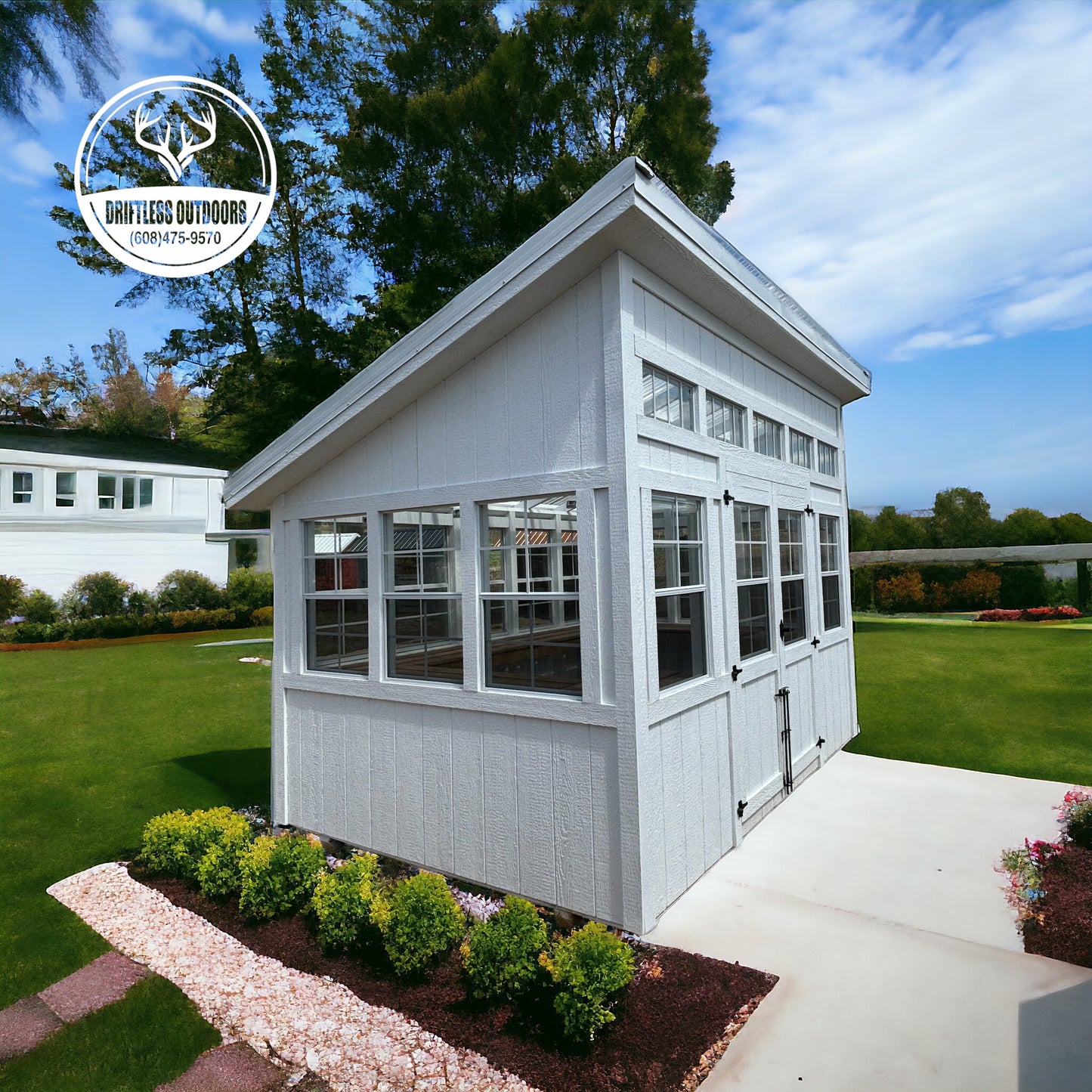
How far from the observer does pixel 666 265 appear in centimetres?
453

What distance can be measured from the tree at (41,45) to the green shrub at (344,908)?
788 cm

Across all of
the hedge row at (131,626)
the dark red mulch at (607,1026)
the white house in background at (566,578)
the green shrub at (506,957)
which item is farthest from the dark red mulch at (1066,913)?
the hedge row at (131,626)

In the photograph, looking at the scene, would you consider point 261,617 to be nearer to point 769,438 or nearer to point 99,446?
point 99,446

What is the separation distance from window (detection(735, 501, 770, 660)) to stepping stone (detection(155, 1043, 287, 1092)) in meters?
4.03

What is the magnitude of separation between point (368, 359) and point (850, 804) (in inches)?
447

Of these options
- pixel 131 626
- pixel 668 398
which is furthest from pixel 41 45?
pixel 131 626

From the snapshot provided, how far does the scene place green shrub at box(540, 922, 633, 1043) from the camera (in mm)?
3271

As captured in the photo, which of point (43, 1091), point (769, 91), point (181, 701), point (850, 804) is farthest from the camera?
point (181, 701)

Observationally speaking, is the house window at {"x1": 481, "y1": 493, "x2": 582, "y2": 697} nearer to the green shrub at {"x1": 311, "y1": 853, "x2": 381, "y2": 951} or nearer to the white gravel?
the green shrub at {"x1": 311, "y1": 853, "x2": 381, "y2": 951}

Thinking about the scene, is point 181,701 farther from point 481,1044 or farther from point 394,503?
point 481,1044

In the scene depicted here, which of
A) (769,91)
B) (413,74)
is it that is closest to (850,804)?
(769,91)

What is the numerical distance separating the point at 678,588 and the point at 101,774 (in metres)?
7.21

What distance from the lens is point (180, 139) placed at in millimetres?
16578

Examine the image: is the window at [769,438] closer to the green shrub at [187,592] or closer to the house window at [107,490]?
the green shrub at [187,592]
